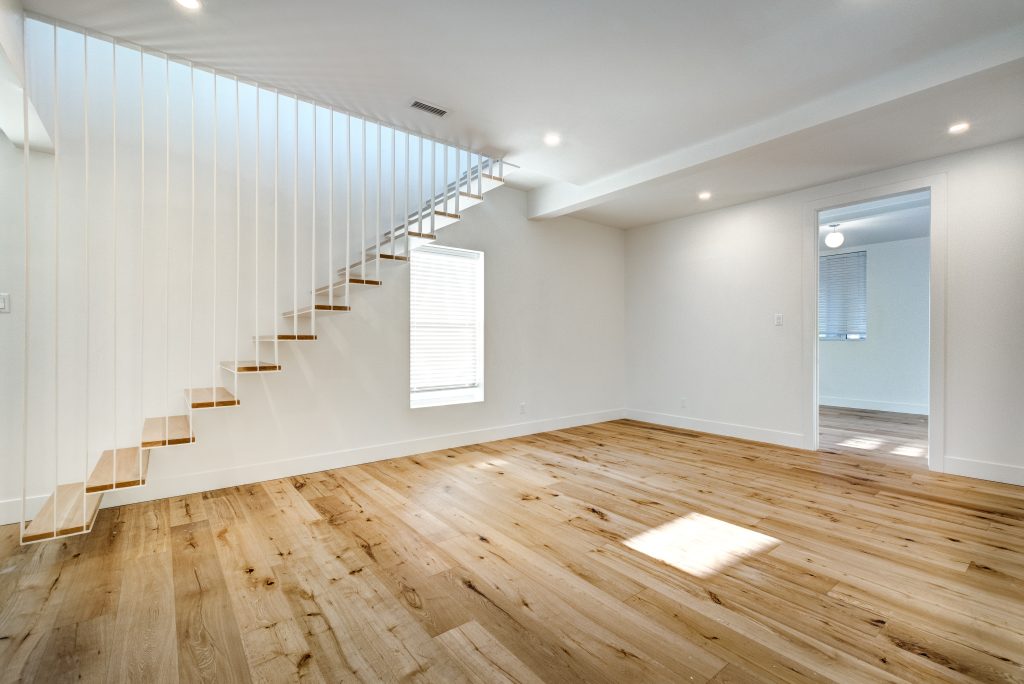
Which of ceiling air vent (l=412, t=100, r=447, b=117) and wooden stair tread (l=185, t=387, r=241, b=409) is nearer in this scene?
wooden stair tread (l=185, t=387, r=241, b=409)

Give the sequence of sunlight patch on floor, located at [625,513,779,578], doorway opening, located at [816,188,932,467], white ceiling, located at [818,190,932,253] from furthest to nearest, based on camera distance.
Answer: doorway opening, located at [816,188,932,467]
white ceiling, located at [818,190,932,253]
sunlight patch on floor, located at [625,513,779,578]

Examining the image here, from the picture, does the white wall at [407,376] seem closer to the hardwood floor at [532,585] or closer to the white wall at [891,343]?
the hardwood floor at [532,585]

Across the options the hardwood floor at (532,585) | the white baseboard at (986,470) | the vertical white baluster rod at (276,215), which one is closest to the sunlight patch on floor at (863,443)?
the white baseboard at (986,470)

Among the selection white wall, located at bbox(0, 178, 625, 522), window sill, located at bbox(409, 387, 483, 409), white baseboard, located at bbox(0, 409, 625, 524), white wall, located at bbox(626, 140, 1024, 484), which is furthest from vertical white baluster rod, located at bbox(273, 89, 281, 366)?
white wall, located at bbox(626, 140, 1024, 484)

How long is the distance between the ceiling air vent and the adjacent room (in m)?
0.02

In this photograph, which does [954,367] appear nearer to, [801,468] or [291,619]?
[801,468]

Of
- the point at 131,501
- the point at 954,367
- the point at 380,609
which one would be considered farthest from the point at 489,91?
the point at 954,367

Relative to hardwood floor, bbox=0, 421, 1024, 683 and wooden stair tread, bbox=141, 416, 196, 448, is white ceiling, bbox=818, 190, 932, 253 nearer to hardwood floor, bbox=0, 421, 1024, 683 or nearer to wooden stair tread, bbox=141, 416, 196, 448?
hardwood floor, bbox=0, 421, 1024, 683

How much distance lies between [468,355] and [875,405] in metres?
6.60

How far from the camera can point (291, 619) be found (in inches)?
70.3

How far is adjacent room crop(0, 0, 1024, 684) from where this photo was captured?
1.78 meters

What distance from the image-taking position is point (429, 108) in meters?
3.06

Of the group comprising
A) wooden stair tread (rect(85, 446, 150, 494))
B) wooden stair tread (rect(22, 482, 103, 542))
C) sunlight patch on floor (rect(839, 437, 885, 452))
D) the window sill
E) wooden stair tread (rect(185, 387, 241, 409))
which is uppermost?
wooden stair tread (rect(185, 387, 241, 409))

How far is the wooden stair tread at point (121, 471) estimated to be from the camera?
89.4 inches
